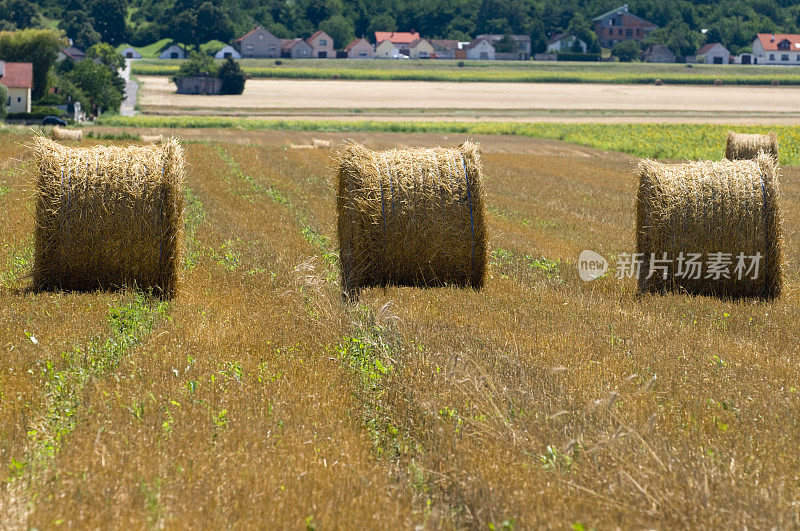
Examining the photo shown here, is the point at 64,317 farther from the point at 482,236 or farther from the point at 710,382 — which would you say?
the point at 710,382

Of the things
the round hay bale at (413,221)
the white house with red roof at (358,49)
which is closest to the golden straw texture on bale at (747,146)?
the round hay bale at (413,221)

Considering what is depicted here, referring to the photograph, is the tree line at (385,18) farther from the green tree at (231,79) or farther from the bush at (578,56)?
the green tree at (231,79)

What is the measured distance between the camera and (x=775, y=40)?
139 m

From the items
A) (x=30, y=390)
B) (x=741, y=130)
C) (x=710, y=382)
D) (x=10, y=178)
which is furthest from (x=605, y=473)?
(x=741, y=130)

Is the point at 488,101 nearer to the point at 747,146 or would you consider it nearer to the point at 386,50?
the point at 386,50

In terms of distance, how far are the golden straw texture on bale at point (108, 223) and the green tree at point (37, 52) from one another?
74369mm

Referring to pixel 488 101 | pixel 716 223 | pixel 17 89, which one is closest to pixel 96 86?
pixel 17 89

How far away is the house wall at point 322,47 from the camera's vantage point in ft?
456

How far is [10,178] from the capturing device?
836 inches

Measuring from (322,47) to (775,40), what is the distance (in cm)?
6383

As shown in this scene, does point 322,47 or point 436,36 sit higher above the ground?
point 436,36

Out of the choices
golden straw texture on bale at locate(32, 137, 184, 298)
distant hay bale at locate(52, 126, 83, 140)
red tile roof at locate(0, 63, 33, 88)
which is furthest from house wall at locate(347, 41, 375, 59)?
golden straw texture on bale at locate(32, 137, 184, 298)

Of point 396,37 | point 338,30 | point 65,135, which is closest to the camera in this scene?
point 65,135

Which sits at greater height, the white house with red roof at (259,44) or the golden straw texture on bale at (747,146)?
the white house with red roof at (259,44)
